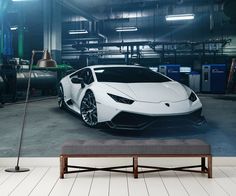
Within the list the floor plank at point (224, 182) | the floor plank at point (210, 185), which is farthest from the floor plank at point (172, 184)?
the floor plank at point (224, 182)

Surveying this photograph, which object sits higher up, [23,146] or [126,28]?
[126,28]

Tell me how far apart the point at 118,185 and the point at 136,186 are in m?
0.15

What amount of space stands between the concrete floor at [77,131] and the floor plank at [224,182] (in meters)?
0.20

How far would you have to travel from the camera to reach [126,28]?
3.64 m

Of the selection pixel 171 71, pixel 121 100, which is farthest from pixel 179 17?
pixel 121 100

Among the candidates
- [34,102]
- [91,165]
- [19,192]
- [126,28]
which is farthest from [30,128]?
[126,28]

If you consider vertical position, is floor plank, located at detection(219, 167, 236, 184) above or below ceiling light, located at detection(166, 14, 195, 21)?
below

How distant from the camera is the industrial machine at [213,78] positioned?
390 centimetres

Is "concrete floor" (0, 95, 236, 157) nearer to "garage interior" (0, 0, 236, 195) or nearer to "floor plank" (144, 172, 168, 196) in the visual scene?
"garage interior" (0, 0, 236, 195)

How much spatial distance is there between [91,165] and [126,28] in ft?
5.01

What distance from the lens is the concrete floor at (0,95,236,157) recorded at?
328 centimetres

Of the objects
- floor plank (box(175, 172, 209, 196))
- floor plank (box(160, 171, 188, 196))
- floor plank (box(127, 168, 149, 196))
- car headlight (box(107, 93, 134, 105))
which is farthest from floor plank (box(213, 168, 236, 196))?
car headlight (box(107, 93, 134, 105))

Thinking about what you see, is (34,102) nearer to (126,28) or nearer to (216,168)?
(126,28)

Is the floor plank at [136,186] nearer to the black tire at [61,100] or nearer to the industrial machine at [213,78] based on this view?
the black tire at [61,100]
